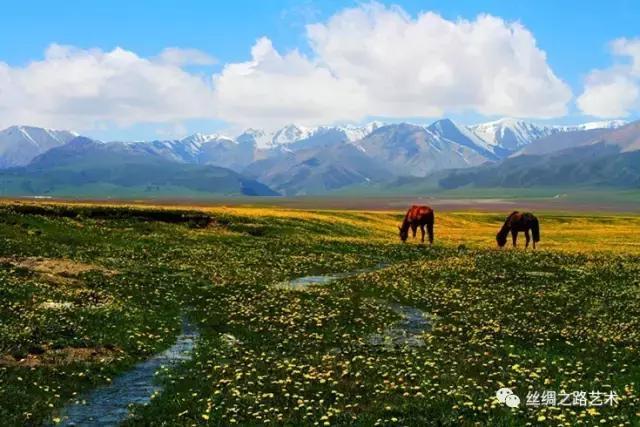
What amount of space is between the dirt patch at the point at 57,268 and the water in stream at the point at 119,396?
15857 mm

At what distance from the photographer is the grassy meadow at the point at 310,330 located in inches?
741

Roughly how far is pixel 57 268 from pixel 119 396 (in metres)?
24.1

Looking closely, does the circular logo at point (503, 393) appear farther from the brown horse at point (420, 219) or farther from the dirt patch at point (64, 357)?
the brown horse at point (420, 219)

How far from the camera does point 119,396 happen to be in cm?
2064

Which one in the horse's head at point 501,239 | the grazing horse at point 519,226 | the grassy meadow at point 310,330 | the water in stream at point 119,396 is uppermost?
the grazing horse at point 519,226

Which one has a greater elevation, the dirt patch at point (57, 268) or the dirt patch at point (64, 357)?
the dirt patch at point (57, 268)

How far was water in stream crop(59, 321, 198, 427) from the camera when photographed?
18344 mm

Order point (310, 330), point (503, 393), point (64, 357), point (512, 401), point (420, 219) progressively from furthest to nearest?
point (420, 219) < point (310, 330) < point (64, 357) < point (503, 393) < point (512, 401)

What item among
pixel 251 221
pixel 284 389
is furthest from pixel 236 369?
pixel 251 221

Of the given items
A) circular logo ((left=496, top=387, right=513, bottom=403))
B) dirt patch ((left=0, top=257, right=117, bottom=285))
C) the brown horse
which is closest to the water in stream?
circular logo ((left=496, top=387, right=513, bottom=403))

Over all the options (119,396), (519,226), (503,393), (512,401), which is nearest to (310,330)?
(119,396)

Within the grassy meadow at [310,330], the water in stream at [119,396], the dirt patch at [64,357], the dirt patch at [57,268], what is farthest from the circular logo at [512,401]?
the dirt patch at [57,268]

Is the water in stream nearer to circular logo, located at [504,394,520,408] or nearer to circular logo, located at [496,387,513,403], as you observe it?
circular logo, located at [496,387,513,403]

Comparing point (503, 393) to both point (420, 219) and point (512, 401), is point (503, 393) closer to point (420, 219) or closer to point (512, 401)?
point (512, 401)
